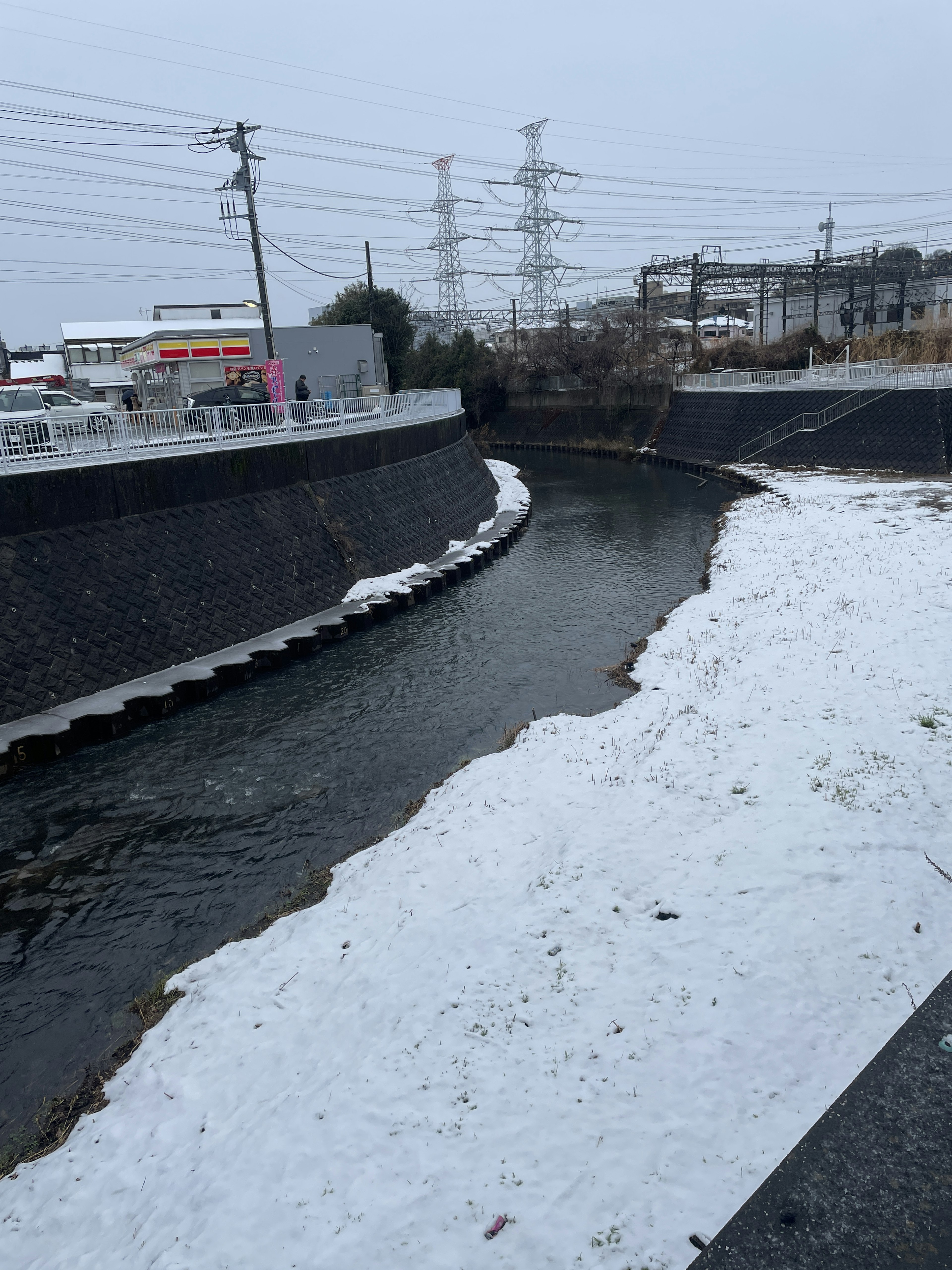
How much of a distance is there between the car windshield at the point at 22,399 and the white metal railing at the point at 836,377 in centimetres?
3275

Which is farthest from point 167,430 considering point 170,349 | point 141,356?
point 141,356

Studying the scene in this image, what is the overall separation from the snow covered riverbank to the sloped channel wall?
7203mm

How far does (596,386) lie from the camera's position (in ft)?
184

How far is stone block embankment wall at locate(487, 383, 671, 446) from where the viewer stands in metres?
52.1

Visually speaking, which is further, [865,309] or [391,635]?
[865,309]

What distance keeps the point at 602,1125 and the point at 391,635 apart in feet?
45.7

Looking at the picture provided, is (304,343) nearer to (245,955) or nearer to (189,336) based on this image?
(189,336)

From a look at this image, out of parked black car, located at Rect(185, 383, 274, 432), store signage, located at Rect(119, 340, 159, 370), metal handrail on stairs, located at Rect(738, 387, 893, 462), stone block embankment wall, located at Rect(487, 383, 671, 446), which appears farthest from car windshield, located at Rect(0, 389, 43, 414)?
stone block embankment wall, located at Rect(487, 383, 671, 446)

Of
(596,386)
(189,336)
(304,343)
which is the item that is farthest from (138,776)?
(596,386)

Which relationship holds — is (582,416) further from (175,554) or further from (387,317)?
(175,554)

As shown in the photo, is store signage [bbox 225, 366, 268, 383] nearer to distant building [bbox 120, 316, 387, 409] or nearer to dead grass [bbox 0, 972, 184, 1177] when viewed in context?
distant building [bbox 120, 316, 387, 409]

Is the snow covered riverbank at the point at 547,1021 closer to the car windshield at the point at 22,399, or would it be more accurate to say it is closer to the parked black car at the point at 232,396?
the car windshield at the point at 22,399

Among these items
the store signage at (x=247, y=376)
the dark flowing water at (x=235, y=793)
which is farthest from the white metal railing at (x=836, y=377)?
the store signage at (x=247, y=376)

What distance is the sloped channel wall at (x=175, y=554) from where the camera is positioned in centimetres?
1362
